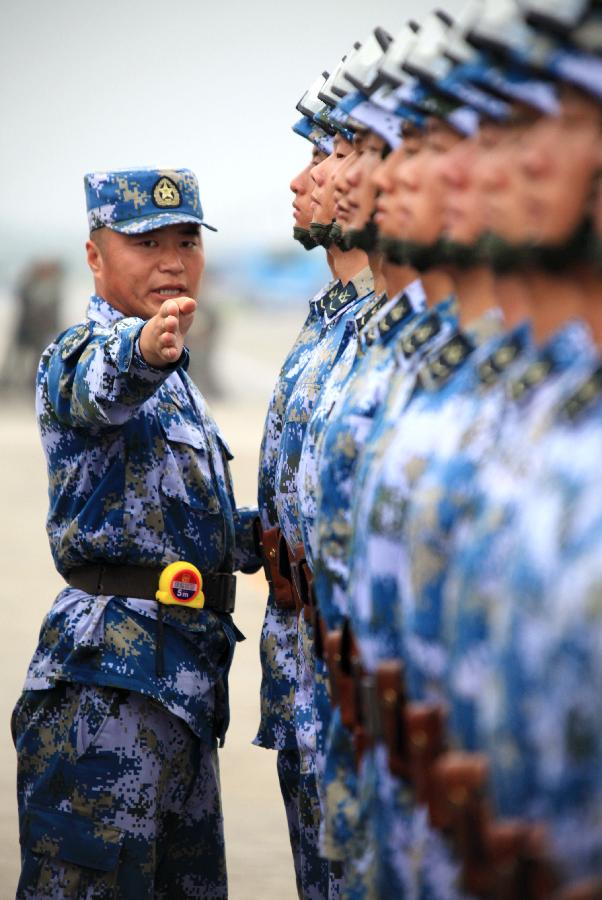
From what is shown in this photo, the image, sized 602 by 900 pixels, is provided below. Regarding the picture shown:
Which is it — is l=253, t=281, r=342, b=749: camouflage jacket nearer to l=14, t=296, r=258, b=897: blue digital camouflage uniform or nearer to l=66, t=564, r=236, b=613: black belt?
l=14, t=296, r=258, b=897: blue digital camouflage uniform

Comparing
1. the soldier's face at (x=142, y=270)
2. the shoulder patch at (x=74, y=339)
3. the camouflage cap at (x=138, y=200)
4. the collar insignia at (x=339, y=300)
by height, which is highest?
the camouflage cap at (x=138, y=200)

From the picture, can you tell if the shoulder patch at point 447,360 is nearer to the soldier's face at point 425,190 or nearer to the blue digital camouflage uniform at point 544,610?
the soldier's face at point 425,190

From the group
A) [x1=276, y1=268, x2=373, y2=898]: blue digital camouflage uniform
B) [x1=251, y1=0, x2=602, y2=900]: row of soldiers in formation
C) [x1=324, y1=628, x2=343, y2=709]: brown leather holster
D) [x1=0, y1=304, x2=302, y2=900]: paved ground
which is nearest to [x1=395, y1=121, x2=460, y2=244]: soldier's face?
[x1=251, y1=0, x2=602, y2=900]: row of soldiers in formation

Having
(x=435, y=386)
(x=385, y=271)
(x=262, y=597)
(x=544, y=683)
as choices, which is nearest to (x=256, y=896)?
(x=385, y=271)

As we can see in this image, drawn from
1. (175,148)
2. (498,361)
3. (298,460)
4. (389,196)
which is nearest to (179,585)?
(298,460)

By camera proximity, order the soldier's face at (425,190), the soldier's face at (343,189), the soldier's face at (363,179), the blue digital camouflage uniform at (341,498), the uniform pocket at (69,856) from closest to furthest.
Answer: the soldier's face at (425,190)
the blue digital camouflage uniform at (341,498)
the soldier's face at (363,179)
the soldier's face at (343,189)
the uniform pocket at (69,856)

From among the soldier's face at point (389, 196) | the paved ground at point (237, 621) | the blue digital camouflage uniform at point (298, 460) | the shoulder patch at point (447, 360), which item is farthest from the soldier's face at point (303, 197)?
the paved ground at point (237, 621)

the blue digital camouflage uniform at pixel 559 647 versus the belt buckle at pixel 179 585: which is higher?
the belt buckle at pixel 179 585

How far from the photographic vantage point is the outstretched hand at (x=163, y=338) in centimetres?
328

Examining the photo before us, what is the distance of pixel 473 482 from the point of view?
6.79ft

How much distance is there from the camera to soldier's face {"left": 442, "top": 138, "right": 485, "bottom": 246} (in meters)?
2.15

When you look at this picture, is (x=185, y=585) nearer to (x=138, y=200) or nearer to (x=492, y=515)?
(x=138, y=200)

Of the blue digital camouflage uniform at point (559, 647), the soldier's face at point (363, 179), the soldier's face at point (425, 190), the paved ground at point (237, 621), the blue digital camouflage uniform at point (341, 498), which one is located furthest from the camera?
the paved ground at point (237, 621)

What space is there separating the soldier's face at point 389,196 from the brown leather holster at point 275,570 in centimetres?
146
